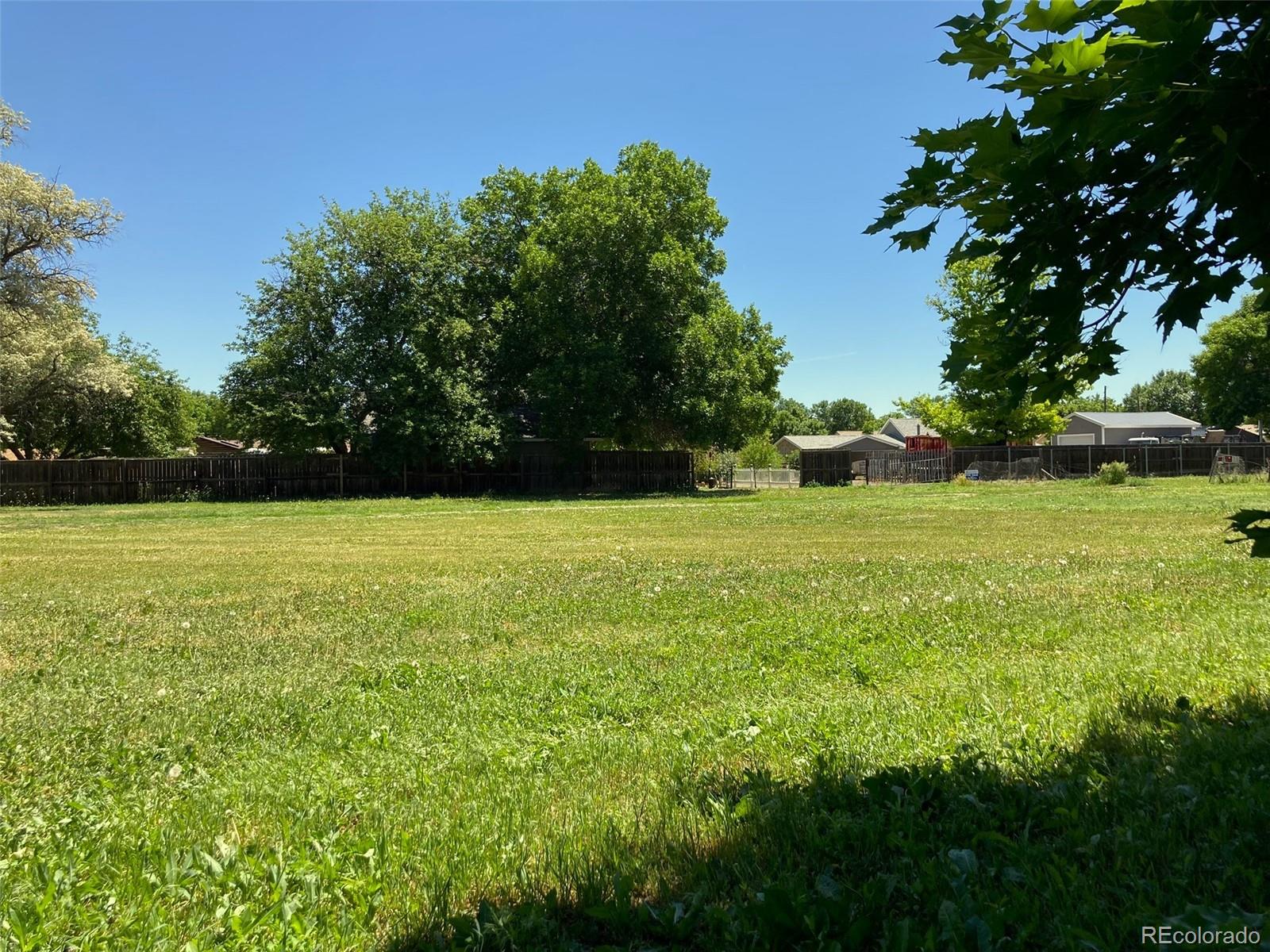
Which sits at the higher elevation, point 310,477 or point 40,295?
point 40,295

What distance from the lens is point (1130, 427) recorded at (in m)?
69.3

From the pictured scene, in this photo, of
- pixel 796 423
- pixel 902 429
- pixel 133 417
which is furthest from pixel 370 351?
pixel 796 423

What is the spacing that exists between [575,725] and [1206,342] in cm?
6909

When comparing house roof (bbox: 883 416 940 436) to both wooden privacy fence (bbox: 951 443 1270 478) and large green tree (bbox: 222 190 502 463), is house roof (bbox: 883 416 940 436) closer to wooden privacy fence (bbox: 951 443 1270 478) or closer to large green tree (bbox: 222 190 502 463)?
wooden privacy fence (bbox: 951 443 1270 478)

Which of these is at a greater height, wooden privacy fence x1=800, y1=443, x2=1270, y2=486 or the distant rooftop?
the distant rooftop

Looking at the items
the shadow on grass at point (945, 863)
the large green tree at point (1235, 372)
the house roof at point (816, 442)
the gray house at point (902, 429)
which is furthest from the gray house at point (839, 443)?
the shadow on grass at point (945, 863)

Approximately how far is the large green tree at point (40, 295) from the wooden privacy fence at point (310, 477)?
304 cm

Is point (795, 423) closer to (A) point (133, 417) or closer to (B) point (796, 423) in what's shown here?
(B) point (796, 423)

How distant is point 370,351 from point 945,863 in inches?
1333

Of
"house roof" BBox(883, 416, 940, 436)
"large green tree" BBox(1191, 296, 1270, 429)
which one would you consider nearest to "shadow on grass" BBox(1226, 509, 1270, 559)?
"large green tree" BBox(1191, 296, 1270, 429)

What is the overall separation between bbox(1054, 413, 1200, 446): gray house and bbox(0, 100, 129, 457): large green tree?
71.0 meters

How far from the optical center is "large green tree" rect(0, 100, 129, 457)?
2750cm

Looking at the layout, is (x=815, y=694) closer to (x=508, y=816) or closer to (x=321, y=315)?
(x=508, y=816)

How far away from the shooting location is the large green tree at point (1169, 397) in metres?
101
